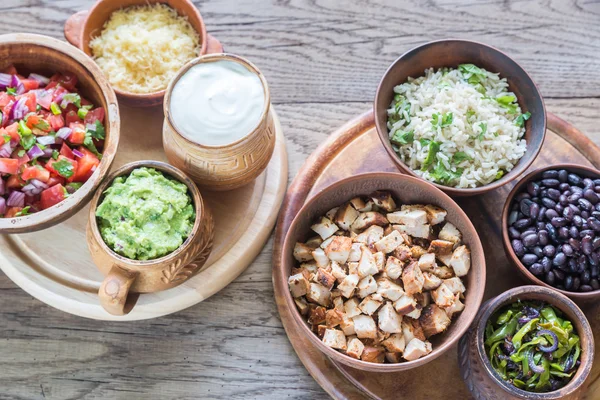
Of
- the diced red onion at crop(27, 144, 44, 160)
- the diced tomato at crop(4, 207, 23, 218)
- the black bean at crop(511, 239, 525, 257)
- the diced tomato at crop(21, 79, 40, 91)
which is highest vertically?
the diced tomato at crop(21, 79, 40, 91)

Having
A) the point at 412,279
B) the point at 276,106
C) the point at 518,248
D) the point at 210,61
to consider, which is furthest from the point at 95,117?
the point at 518,248

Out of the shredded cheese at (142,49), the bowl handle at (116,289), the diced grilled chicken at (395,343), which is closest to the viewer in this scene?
the bowl handle at (116,289)

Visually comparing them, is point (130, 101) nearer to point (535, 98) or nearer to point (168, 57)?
point (168, 57)

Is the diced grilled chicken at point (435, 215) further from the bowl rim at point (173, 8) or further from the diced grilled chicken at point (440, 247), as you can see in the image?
the bowl rim at point (173, 8)

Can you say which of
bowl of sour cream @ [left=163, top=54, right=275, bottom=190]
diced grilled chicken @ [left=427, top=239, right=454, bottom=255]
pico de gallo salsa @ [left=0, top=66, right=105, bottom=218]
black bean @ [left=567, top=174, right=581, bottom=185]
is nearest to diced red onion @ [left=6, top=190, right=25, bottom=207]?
pico de gallo salsa @ [left=0, top=66, right=105, bottom=218]

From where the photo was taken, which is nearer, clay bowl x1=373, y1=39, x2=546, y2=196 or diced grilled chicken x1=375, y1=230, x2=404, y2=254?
diced grilled chicken x1=375, y1=230, x2=404, y2=254

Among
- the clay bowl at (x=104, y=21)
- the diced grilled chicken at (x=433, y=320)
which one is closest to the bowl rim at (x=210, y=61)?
the clay bowl at (x=104, y=21)

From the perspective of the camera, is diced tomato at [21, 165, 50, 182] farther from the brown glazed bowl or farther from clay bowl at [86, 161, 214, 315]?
the brown glazed bowl
